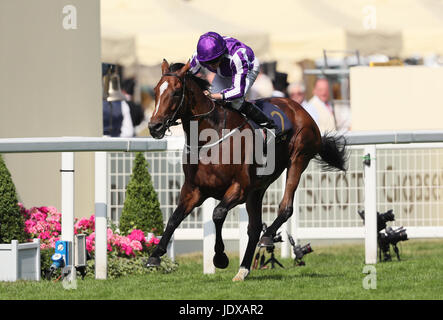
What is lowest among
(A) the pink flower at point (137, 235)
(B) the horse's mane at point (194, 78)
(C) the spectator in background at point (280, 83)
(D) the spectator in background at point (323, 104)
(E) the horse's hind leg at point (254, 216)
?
(A) the pink flower at point (137, 235)

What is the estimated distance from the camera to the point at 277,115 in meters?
7.63

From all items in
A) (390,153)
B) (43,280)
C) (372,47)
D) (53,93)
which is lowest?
(43,280)

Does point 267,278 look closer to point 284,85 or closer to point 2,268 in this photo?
point 2,268

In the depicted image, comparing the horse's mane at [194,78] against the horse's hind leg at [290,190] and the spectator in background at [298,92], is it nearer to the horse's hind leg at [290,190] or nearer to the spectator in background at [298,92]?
the horse's hind leg at [290,190]

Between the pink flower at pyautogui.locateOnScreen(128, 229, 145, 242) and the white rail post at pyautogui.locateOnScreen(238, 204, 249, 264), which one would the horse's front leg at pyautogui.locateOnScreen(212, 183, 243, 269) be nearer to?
the white rail post at pyautogui.locateOnScreen(238, 204, 249, 264)

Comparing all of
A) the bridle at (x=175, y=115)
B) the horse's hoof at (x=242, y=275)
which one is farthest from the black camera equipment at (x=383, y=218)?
the bridle at (x=175, y=115)

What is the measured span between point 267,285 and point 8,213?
7.81 feet

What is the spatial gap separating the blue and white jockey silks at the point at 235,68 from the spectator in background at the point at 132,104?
9.57 meters

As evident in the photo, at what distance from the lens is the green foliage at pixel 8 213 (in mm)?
Result: 8289

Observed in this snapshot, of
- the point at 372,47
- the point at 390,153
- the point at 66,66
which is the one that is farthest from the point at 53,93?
the point at 372,47

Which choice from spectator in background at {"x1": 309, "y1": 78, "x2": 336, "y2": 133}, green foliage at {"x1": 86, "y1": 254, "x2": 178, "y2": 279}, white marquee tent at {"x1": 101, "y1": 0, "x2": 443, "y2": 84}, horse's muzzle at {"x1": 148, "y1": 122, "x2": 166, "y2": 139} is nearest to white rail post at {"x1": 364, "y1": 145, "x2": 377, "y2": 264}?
green foliage at {"x1": 86, "y1": 254, "x2": 178, "y2": 279}

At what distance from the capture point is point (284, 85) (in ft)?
57.6
